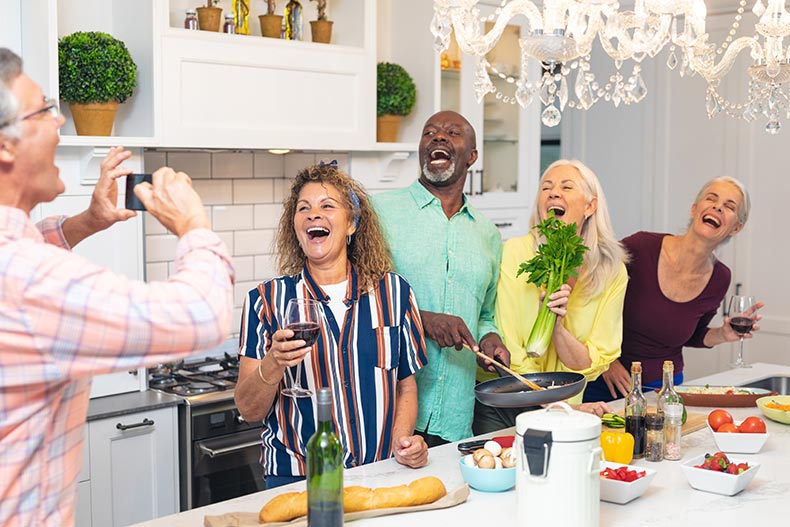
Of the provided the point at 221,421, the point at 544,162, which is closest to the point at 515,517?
the point at 221,421

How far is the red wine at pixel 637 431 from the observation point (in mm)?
2447

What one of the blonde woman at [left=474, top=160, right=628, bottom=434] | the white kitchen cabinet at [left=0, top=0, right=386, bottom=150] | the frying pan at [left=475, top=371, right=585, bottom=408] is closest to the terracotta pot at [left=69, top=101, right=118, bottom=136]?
the white kitchen cabinet at [left=0, top=0, right=386, bottom=150]

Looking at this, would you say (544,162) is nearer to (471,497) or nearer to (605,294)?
(605,294)

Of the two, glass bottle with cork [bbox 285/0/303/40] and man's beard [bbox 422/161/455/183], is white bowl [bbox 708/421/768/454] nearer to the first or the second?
man's beard [bbox 422/161/455/183]

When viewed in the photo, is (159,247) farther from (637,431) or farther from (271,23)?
(637,431)

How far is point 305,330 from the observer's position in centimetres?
206

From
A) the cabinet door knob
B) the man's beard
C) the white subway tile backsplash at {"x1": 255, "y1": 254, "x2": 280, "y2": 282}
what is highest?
the man's beard

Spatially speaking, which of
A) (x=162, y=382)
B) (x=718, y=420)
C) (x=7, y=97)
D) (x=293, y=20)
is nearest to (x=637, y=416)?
(x=718, y=420)

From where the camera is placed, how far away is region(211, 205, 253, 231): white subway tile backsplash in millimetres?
4051

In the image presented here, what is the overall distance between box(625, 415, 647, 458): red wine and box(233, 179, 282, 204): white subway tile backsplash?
2.22 metres

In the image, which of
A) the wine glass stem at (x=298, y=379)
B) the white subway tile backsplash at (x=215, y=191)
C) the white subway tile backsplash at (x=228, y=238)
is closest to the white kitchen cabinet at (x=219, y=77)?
the white subway tile backsplash at (x=215, y=191)

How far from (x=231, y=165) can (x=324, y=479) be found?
99.1 inches

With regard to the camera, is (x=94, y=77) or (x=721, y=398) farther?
(x=94, y=77)

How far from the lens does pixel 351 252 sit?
2680mm
